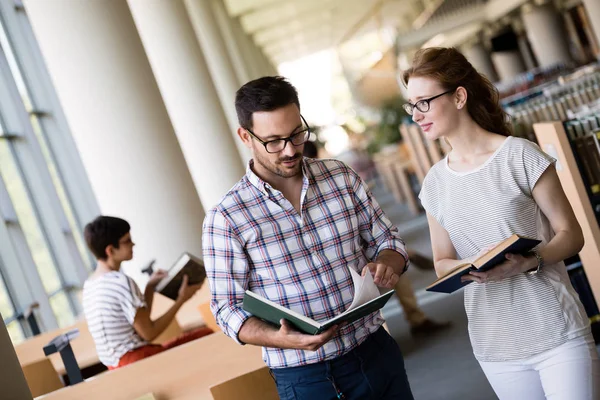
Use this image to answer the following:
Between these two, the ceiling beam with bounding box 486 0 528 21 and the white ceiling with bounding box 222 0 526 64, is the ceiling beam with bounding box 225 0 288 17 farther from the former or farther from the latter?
the ceiling beam with bounding box 486 0 528 21

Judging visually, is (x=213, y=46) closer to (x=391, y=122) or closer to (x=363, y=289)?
(x=391, y=122)

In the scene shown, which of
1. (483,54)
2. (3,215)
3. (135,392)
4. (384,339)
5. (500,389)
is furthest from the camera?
(483,54)

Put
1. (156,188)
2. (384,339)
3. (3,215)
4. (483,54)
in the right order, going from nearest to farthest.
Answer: (384,339) → (156,188) → (3,215) → (483,54)

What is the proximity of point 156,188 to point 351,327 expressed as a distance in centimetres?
330

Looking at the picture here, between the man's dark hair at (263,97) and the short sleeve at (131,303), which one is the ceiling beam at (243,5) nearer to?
the short sleeve at (131,303)

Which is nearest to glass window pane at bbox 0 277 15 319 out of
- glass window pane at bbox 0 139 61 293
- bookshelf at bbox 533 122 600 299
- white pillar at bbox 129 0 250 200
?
glass window pane at bbox 0 139 61 293

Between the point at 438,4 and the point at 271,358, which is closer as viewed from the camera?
the point at 271,358

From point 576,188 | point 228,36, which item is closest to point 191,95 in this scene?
point 576,188

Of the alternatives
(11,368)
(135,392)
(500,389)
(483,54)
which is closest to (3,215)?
(135,392)

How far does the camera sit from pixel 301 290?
7.22ft

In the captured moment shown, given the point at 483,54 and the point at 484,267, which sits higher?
the point at 483,54

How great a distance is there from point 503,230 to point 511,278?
0.44 feet

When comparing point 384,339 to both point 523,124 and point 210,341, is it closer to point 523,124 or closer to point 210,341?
point 210,341

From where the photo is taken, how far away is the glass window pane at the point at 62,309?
332 inches
